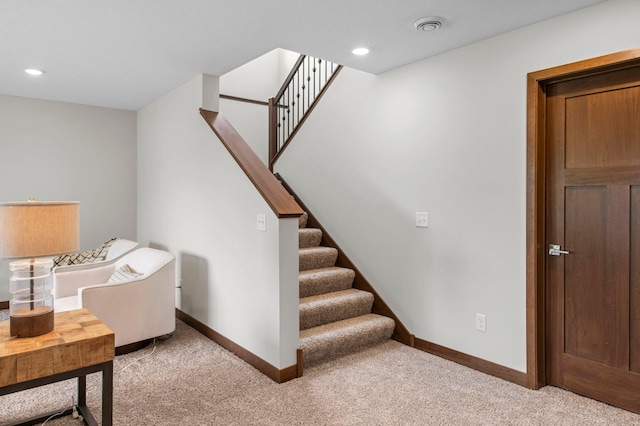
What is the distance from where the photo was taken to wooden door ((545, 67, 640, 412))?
7.41 ft

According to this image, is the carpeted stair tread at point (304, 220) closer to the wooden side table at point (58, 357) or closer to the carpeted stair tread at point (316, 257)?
the carpeted stair tread at point (316, 257)

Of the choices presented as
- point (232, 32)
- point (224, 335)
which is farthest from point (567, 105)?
point (224, 335)

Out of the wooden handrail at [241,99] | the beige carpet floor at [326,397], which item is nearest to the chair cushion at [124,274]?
the beige carpet floor at [326,397]

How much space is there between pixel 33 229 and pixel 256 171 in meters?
1.49

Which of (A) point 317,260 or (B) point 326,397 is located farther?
(A) point 317,260

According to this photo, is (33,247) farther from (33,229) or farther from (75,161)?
(75,161)

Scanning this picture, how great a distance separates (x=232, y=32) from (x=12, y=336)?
2087 mm

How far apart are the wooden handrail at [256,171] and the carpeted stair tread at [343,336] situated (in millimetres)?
968

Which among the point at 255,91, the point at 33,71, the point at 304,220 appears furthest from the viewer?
the point at 255,91

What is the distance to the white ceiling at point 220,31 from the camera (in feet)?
7.47

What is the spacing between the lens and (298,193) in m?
4.59

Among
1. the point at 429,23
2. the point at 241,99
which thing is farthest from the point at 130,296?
the point at 241,99

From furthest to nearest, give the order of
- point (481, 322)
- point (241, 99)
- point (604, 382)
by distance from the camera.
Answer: point (241, 99), point (481, 322), point (604, 382)

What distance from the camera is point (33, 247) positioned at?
5.93 feet
